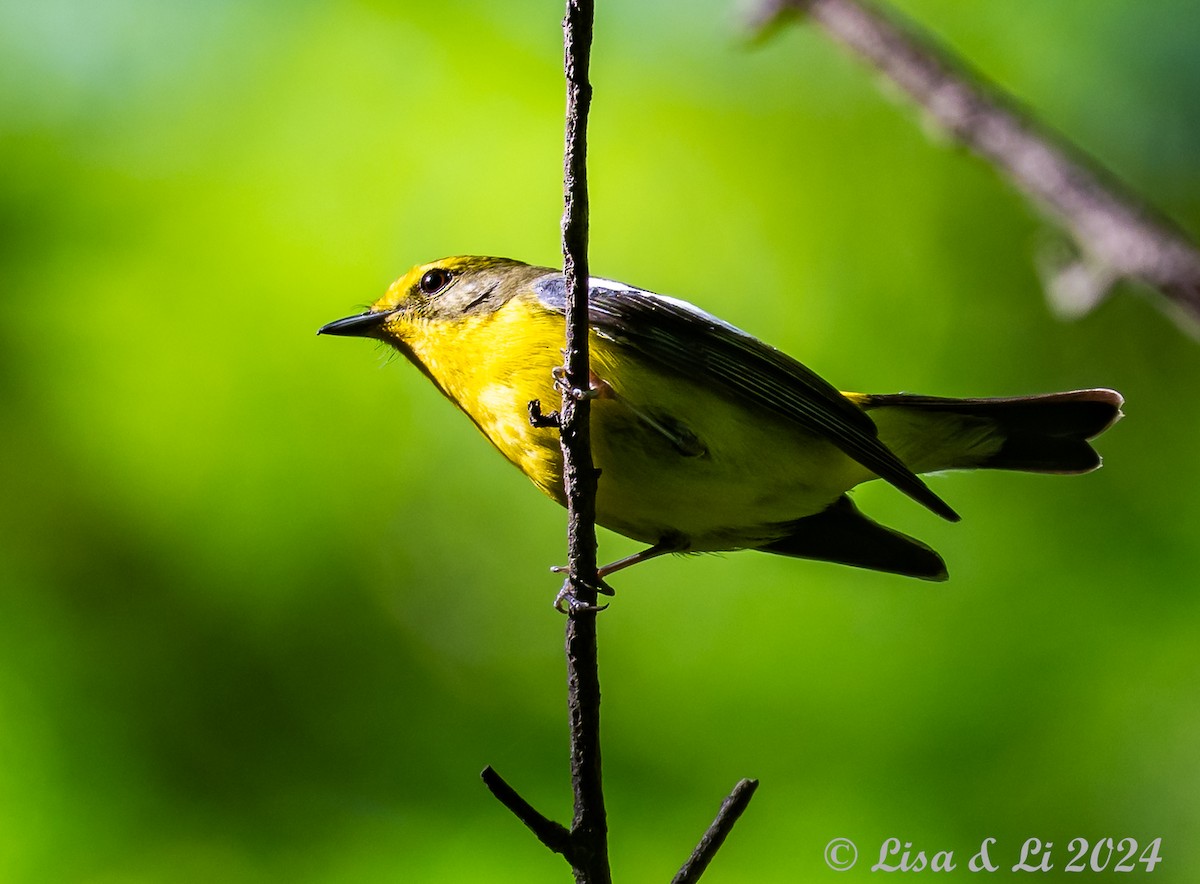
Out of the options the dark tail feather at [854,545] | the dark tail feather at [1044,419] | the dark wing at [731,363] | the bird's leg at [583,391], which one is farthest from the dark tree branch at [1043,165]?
the bird's leg at [583,391]

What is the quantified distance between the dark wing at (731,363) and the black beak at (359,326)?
87 cm

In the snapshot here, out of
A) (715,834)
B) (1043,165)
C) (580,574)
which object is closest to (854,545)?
(1043,165)

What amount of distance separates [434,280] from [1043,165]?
2.23 metres

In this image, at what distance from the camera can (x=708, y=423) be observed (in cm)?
373

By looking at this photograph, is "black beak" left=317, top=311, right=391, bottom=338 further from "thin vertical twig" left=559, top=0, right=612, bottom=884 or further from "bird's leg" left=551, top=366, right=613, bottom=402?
"thin vertical twig" left=559, top=0, right=612, bottom=884

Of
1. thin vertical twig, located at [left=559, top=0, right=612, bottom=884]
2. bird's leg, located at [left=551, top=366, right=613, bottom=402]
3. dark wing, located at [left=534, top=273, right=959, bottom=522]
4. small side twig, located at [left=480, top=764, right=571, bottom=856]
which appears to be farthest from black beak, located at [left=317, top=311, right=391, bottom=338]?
small side twig, located at [left=480, top=764, right=571, bottom=856]

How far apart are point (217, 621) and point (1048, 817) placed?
325 cm

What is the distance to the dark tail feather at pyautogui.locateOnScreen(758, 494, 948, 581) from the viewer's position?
162 inches

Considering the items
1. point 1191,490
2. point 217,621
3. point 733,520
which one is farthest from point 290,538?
point 1191,490

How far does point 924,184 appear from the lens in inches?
230

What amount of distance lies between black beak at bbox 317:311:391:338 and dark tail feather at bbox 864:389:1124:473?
1780 mm

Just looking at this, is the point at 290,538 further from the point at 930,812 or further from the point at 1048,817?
the point at 1048,817

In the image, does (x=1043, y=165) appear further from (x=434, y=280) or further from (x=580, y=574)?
(x=434, y=280)


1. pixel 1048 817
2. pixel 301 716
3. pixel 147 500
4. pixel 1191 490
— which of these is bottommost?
pixel 301 716
